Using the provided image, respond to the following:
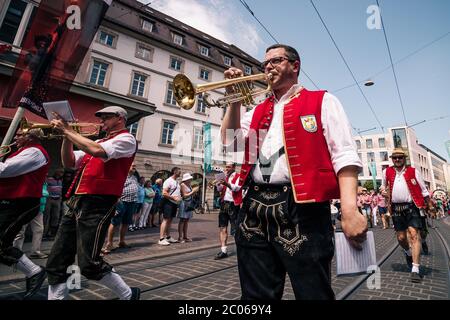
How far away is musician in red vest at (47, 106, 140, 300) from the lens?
242 centimetres

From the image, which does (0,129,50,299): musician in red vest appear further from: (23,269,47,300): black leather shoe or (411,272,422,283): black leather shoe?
(411,272,422,283): black leather shoe

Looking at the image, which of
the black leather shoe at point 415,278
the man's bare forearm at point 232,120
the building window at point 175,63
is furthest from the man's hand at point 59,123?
the building window at point 175,63

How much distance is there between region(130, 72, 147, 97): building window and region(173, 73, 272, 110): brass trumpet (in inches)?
783

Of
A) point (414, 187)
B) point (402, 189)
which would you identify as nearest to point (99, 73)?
point (402, 189)

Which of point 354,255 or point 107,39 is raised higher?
point 107,39

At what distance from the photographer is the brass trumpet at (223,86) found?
2.23 meters

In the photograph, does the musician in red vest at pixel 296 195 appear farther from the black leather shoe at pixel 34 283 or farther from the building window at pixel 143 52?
the building window at pixel 143 52

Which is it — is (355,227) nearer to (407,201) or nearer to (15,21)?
(407,201)

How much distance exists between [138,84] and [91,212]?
20.8 meters

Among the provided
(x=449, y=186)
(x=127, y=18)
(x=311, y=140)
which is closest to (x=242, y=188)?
(x=311, y=140)

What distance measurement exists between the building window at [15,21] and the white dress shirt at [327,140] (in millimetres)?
13857

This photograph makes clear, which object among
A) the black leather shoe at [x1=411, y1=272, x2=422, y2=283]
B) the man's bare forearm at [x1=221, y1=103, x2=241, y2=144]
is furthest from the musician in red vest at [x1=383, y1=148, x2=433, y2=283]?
the man's bare forearm at [x1=221, y1=103, x2=241, y2=144]

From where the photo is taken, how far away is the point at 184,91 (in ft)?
8.52
